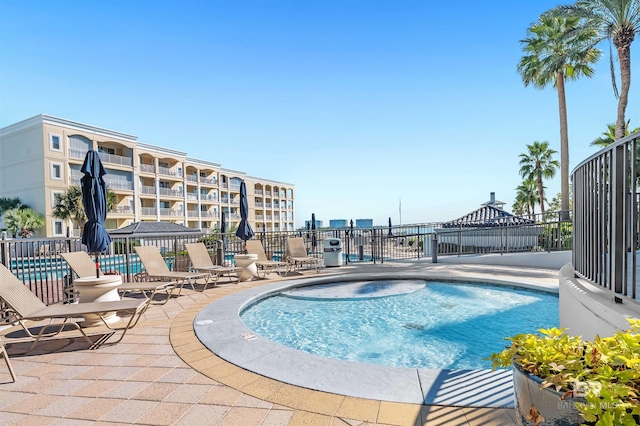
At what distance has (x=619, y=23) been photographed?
11.9m

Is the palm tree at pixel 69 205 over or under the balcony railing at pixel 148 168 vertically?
under

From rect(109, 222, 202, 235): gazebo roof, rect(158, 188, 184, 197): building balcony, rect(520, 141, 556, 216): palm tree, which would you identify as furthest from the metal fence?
rect(158, 188, 184, 197): building balcony

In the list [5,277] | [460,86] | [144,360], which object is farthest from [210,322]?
[460,86]

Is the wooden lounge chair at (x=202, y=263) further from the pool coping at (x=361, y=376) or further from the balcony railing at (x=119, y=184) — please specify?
the balcony railing at (x=119, y=184)

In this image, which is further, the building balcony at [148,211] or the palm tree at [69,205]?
the building balcony at [148,211]

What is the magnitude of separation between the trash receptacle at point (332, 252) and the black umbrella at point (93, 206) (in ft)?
21.4

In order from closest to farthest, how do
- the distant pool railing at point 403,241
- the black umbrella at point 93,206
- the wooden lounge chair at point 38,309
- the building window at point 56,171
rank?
1. the wooden lounge chair at point 38,309
2. the black umbrella at point 93,206
3. the distant pool railing at point 403,241
4. the building window at point 56,171

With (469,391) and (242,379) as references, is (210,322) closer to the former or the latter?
(242,379)

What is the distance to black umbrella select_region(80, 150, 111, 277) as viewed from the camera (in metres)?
5.17

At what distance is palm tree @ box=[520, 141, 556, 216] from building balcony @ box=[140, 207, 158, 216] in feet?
109

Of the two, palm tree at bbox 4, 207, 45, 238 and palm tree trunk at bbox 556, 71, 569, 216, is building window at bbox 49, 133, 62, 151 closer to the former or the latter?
palm tree at bbox 4, 207, 45, 238

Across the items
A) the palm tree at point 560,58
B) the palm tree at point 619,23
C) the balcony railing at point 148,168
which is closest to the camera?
the palm tree at point 619,23

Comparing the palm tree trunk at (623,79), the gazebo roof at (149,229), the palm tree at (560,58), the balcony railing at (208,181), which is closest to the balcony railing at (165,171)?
the balcony railing at (208,181)

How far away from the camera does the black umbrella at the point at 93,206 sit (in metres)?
5.17
